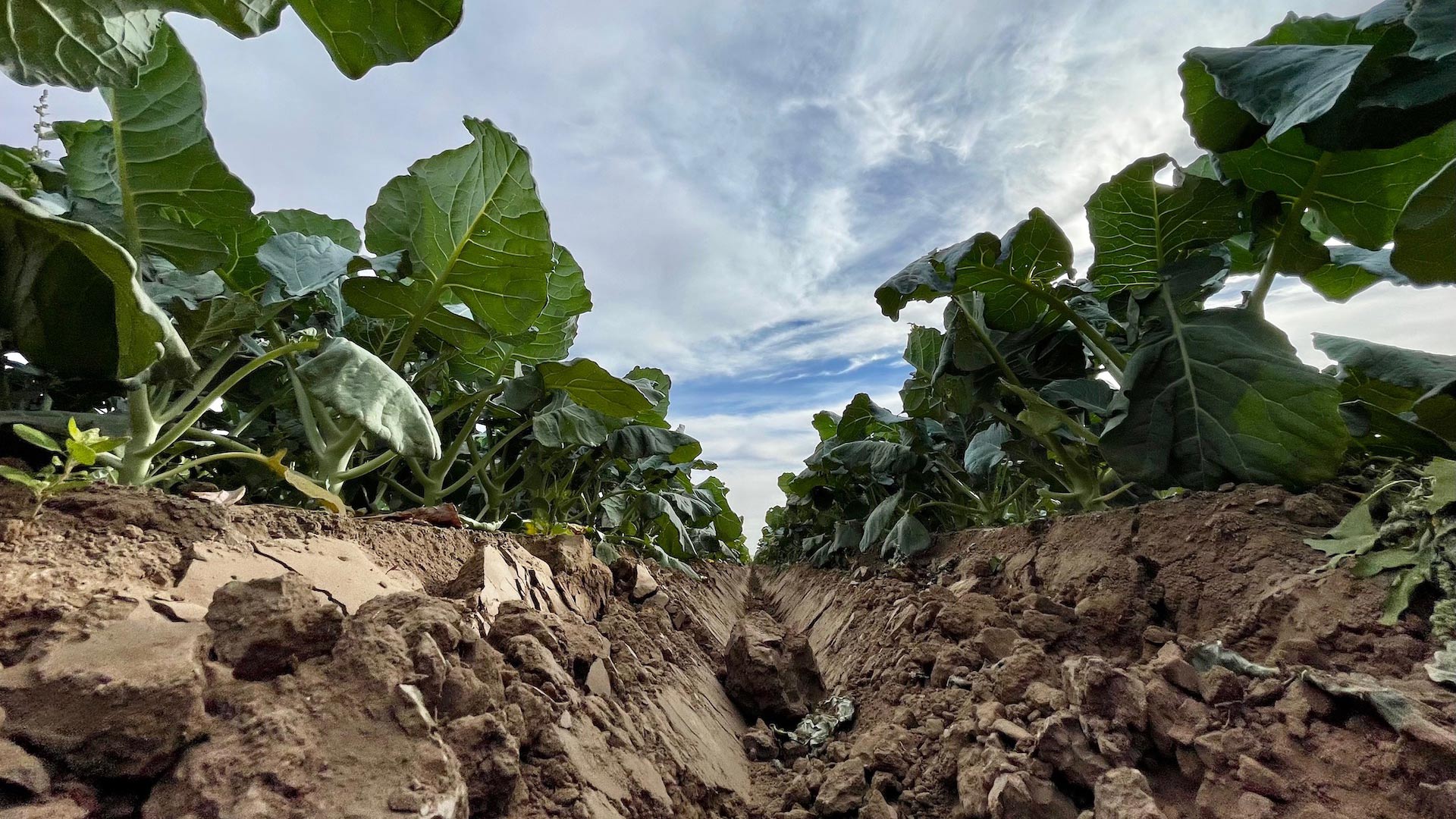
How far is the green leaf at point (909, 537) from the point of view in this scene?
4.23 m

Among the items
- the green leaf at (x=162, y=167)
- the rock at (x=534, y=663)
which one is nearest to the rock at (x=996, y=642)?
the rock at (x=534, y=663)

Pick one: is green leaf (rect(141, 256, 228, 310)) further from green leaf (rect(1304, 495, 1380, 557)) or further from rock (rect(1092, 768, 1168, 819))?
green leaf (rect(1304, 495, 1380, 557))

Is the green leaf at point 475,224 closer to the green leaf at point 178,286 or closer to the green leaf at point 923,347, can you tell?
the green leaf at point 178,286

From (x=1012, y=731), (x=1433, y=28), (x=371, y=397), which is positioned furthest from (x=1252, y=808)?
(x=371, y=397)

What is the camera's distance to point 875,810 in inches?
54.1

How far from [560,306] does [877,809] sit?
7.39 feet

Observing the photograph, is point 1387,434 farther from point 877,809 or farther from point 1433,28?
point 877,809

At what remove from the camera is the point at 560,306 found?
274 cm

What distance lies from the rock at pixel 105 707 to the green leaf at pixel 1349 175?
2959 millimetres

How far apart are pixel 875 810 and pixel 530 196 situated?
2.06 m

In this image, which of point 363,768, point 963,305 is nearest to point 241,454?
point 363,768

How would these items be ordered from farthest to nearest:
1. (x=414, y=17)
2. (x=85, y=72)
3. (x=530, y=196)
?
(x=530, y=196) → (x=414, y=17) → (x=85, y=72)

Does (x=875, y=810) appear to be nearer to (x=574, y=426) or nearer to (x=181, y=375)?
(x=181, y=375)

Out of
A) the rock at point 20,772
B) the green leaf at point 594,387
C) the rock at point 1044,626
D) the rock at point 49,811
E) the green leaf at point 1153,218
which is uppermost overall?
the green leaf at point 1153,218
